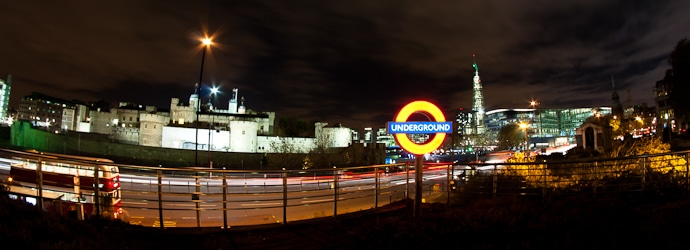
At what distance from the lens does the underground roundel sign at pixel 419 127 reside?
21.4 feet

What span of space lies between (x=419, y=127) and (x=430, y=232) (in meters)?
1.81

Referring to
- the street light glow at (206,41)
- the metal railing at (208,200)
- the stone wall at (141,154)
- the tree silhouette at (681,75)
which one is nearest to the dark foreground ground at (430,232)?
the metal railing at (208,200)

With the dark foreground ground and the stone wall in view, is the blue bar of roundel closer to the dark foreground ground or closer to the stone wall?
the dark foreground ground

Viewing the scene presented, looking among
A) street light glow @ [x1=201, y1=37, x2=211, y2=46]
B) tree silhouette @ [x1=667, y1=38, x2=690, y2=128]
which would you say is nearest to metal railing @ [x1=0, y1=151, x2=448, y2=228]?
street light glow @ [x1=201, y1=37, x2=211, y2=46]

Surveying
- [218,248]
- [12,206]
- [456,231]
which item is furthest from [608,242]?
[12,206]

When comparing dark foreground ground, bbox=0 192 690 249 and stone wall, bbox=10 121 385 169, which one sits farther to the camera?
stone wall, bbox=10 121 385 169

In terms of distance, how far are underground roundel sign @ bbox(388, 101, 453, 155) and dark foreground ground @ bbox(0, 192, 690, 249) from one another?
4.11 ft

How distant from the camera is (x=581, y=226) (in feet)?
18.1

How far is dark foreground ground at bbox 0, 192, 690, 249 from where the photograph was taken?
4785mm

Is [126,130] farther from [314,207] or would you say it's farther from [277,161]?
[314,207]

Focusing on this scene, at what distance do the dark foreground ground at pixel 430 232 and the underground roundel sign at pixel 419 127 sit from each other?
125 centimetres

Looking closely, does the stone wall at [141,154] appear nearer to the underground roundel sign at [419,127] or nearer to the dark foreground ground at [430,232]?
the dark foreground ground at [430,232]

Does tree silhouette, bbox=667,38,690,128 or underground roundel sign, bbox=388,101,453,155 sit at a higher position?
tree silhouette, bbox=667,38,690,128

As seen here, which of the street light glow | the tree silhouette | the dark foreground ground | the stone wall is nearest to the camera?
the dark foreground ground
